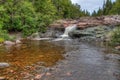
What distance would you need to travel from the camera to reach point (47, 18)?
44250 millimetres

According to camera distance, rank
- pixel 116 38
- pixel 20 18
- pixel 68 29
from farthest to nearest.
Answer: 1. pixel 68 29
2. pixel 20 18
3. pixel 116 38

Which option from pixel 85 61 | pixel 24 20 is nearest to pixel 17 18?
pixel 24 20

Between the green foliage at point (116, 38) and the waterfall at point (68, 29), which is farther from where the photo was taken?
the waterfall at point (68, 29)

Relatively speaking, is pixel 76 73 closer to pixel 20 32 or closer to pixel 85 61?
pixel 85 61

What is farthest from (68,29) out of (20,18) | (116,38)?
(116,38)

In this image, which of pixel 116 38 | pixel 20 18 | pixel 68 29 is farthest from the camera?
pixel 68 29

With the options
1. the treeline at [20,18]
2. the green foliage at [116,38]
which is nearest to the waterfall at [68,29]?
the treeline at [20,18]

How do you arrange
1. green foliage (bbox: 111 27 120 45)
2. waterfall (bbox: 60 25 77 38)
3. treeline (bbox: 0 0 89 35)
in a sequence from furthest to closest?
1. waterfall (bbox: 60 25 77 38)
2. treeline (bbox: 0 0 89 35)
3. green foliage (bbox: 111 27 120 45)

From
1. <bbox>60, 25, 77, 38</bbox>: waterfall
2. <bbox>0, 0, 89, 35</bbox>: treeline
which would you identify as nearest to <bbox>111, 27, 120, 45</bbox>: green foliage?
<bbox>60, 25, 77, 38</bbox>: waterfall

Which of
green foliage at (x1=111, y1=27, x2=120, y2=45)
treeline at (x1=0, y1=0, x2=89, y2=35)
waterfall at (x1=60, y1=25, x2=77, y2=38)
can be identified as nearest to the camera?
green foliage at (x1=111, y1=27, x2=120, y2=45)

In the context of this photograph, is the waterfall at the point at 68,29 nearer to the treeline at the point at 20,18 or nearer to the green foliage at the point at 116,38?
the treeline at the point at 20,18

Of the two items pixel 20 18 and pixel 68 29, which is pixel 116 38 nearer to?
pixel 68 29

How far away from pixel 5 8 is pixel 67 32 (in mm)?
11495

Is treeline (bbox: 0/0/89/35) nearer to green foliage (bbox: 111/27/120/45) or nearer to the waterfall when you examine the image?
the waterfall
